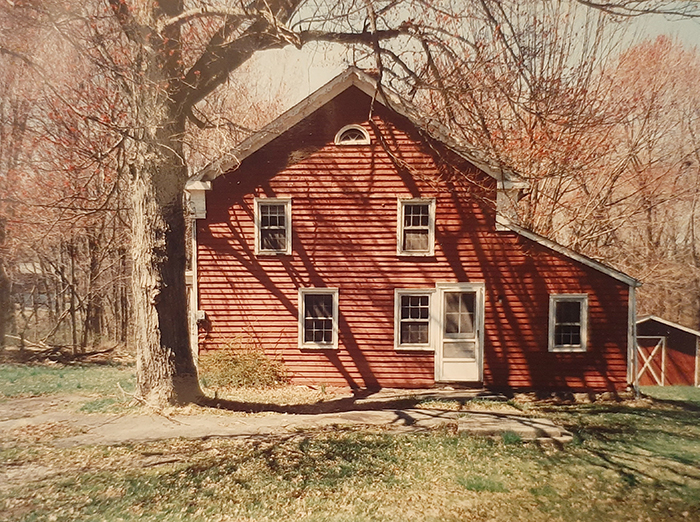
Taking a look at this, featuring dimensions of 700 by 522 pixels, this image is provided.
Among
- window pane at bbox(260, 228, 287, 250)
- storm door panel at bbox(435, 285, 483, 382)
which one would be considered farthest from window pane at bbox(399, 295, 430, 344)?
window pane at bbox(260, 228, 287, 250)

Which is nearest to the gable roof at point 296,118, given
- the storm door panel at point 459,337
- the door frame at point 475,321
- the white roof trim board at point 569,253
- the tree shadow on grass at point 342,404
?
the white roof trim board at point 569,253

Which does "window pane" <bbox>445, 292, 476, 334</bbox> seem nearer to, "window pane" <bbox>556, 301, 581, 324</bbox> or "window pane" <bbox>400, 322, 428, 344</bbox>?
"window pane" <bbox>400, 322, 428, 344</bbox>

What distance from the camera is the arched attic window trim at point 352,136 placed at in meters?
9.70

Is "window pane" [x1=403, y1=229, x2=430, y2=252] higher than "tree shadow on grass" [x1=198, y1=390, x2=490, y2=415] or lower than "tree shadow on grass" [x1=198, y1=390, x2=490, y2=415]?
higher

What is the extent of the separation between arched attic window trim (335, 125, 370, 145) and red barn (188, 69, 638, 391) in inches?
0.9

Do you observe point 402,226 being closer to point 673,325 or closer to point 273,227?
point 273,227

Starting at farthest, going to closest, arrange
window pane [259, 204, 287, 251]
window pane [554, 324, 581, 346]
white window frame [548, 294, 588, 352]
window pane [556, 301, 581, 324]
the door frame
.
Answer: window pane [259, 204, 287, 251], the door frame, window pane [554, 324, 581, 346], window pane [556, 301, 581, 324], white window frame [548, 294, 588, 352]

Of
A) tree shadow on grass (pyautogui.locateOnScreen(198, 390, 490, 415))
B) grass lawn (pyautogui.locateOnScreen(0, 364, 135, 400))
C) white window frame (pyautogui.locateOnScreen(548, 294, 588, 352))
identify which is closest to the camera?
grass lawn (pyautogui.locateOnScreen(0, 364, 135, 400))

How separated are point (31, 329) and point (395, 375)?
22.8ft

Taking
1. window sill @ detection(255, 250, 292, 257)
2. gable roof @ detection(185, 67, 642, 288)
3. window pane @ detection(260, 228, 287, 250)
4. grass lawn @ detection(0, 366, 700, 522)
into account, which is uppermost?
gable roof @ detection(185, 67, 642, 288)

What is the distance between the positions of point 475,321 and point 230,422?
233 inches

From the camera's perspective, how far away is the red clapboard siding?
30.8ft

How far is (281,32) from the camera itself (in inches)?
219

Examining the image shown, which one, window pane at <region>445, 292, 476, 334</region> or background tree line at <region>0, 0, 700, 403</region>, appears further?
window pane at <region>445, 292, 476, 334</region>
